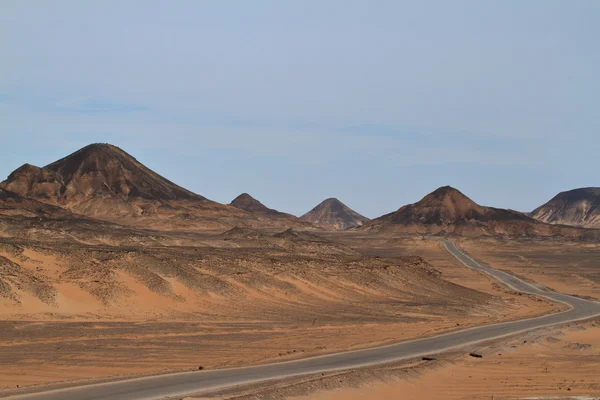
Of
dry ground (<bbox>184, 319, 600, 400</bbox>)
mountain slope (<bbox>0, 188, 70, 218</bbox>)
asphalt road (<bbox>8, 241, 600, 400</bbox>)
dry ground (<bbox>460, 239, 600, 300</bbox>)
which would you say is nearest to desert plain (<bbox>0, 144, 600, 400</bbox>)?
dry ground (<bbox>184, 319, 600, 400</bbox>)

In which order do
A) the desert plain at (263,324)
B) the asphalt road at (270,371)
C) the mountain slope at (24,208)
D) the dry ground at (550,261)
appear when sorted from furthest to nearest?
the mountain slope at (24,208)
the dry ground at (550,261)
the desert plain at (263,324)
the asphalt road at (270,371)

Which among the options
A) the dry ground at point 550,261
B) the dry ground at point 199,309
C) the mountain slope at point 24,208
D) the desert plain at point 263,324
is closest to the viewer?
the desert plain at point 263,324

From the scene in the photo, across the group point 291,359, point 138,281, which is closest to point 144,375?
point 291,359

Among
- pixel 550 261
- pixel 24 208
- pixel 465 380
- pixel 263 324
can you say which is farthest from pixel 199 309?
pixel 24 208

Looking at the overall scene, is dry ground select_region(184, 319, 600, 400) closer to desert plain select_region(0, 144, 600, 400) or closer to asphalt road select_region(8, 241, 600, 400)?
desert plain select_region(0, 144, 600, 400)

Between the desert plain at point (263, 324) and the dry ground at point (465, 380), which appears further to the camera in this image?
the desert plain at point (263, 324)

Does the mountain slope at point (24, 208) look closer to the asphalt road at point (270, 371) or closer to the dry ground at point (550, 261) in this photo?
the dry ground at point (550, 261)

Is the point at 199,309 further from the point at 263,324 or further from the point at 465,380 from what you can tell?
the point at 465,380

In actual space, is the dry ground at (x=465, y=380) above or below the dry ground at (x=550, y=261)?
below

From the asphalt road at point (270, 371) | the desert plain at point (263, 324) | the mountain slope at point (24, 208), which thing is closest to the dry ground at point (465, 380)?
the desert plain at point (263, 324)

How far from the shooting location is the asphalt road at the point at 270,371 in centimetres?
2022

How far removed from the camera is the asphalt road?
20.2 m

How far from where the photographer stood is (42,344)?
91.6ft

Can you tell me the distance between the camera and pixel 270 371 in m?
24.5
